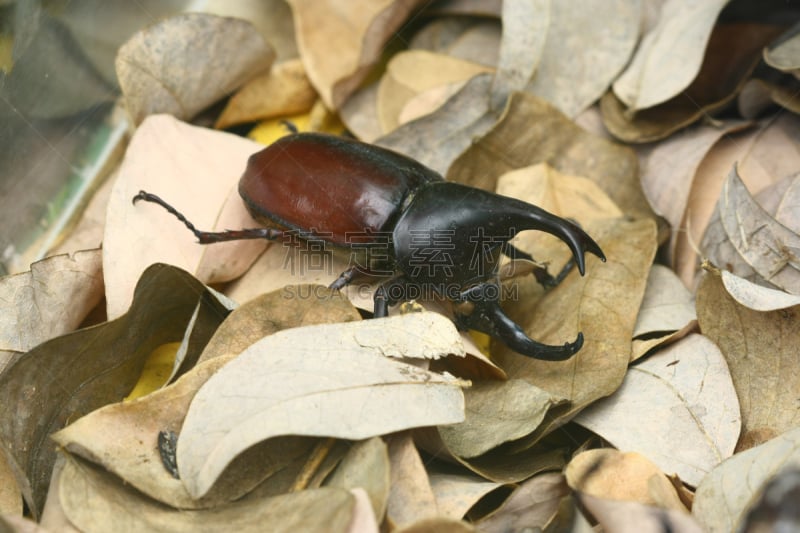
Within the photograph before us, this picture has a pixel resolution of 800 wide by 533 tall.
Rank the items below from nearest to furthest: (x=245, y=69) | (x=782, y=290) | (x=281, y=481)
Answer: (x=281, y=481)
(x=782, y=290)
(x=245, y=69)

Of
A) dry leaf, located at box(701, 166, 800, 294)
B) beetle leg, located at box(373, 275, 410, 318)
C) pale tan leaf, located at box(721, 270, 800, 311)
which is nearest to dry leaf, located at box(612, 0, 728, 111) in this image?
dry leaf, located at box(701, 166, 800, 294)

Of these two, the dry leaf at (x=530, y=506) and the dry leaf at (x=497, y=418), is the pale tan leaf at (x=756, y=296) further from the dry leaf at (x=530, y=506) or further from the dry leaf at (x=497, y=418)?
the dry leaf at (x=530, y=506)

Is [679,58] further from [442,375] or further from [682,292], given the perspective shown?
[442,375]

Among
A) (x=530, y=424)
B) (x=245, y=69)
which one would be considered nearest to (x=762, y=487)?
(x=530, y=424)

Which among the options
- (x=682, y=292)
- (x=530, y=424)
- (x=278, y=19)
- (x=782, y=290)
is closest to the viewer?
(x=530, y=424)

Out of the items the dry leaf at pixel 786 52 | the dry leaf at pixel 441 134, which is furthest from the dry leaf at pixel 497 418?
the dry leaf at pixel 786 52

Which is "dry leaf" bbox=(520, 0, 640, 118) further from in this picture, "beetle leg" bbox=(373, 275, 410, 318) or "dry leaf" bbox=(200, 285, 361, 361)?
"dry leaf" bbox=(200, 285, 361, 361)

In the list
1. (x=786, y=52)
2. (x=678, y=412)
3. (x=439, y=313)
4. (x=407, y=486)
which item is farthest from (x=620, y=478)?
(x=786, y=52)
